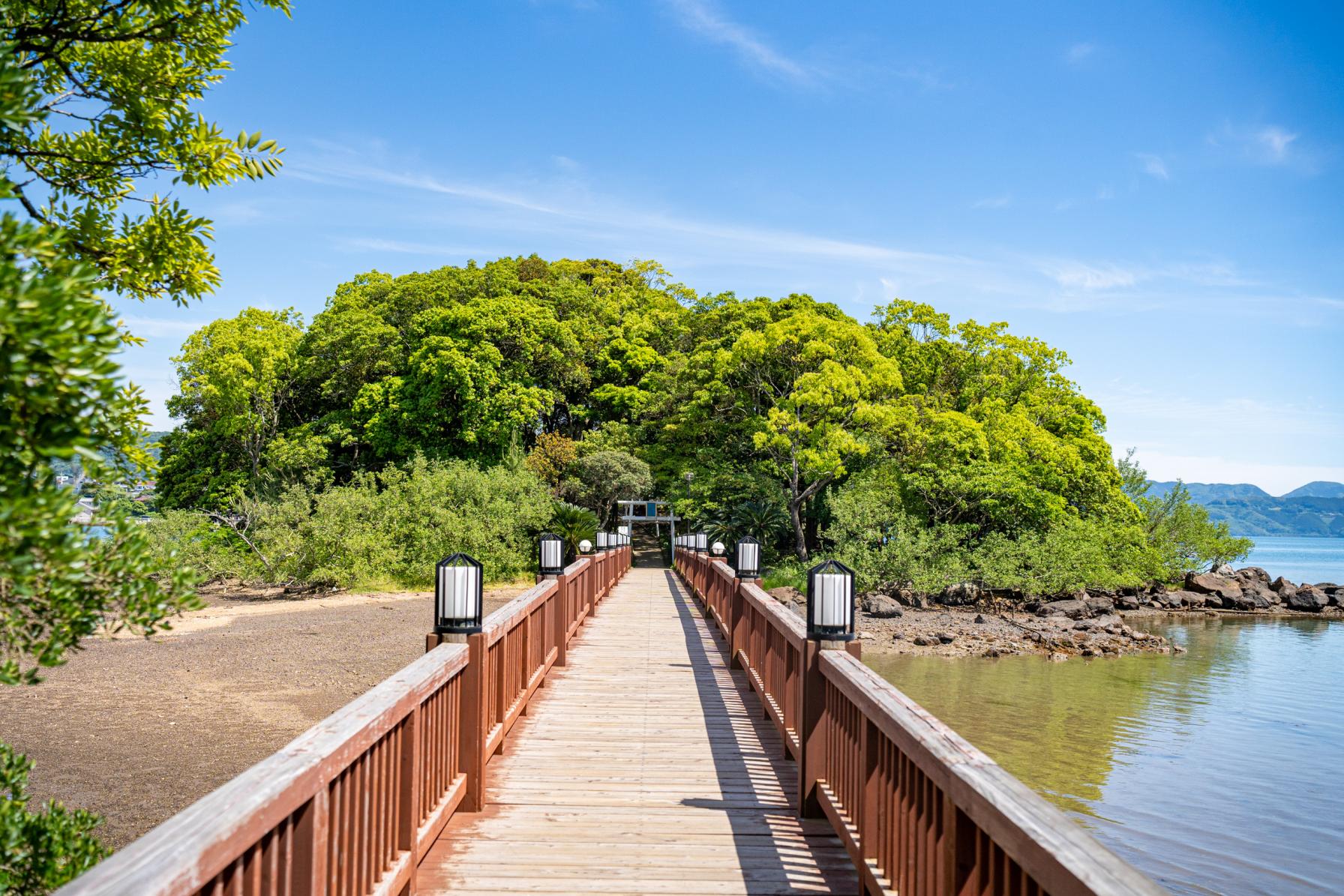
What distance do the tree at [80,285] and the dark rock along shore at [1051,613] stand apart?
17.1 metres

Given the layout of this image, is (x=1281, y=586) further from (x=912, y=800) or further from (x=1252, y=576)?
(x=912, y=800)

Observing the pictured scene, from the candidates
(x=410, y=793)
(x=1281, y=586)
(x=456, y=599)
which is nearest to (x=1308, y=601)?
(x=1281, y=586)

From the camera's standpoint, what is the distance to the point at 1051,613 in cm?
2475

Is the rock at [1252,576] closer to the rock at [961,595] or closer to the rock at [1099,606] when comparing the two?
the rock at [1099,606]

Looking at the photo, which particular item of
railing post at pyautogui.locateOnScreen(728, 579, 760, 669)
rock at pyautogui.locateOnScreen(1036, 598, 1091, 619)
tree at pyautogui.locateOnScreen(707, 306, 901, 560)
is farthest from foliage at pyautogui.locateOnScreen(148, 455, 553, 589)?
rock at pyautogui.locateOnScreen(1036, 598, 1091, 619)

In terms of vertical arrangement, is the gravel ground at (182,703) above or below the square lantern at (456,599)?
below

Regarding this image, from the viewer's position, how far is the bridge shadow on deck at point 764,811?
144 inches

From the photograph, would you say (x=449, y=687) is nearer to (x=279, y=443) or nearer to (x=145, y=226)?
(x=145, y=226)

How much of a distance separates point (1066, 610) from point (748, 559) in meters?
19.2

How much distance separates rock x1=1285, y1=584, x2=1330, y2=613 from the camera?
32156mm

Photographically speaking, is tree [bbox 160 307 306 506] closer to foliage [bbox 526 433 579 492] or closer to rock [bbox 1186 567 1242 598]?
foliage [bbox 526 433 579 492]

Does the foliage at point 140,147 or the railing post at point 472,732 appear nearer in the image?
the foliage at point 140,147

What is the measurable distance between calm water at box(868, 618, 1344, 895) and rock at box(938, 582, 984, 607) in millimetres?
6327

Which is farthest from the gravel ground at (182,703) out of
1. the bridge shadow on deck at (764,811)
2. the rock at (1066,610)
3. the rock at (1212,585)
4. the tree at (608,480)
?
the rock at (1212,585)
